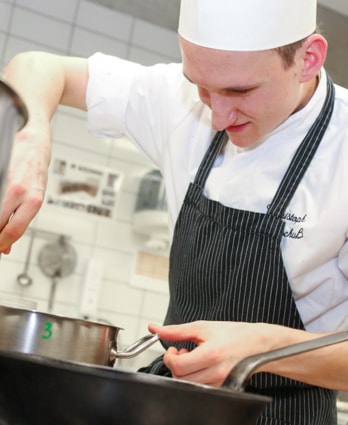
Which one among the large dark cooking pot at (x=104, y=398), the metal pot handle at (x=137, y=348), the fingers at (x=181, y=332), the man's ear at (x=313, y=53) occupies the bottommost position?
the large dark cooking pot at (x=104, y=398)

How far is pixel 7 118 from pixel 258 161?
785 millimetres

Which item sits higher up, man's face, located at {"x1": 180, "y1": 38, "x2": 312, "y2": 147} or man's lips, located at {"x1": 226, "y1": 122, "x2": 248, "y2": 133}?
man's face, located at {"x1": 180, "y1": 38, "x2": 312, "y2": 147}

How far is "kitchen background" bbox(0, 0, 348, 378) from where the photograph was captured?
3.10 metres

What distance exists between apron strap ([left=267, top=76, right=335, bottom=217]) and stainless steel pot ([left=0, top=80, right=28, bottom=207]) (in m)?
0.69

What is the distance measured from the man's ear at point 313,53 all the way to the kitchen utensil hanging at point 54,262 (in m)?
2.09

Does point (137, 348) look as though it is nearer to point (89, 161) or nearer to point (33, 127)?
point (33, 127)

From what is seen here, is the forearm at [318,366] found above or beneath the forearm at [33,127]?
beneath

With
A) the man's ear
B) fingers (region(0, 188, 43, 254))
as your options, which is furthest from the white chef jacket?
fingers (region(0, 188, 43, 254))

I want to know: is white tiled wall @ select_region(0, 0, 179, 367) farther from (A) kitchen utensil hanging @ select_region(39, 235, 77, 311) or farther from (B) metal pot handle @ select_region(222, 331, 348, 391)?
(B) metal pot handle @ select_region(222, 331, 348, 391)

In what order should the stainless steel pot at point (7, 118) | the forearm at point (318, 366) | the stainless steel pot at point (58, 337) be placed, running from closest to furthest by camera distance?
the stainless steel pot at point (7, 118) < the stainless steel pot at point (58, 337) < the forearm at point (318, 366)

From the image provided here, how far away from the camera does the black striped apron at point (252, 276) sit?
1.15 meters

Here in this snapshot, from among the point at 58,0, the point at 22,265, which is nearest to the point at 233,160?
the point at 22,265

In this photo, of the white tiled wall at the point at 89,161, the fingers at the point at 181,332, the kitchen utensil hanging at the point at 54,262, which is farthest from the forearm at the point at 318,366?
the kitchen utensil hanging at the point at 54,262

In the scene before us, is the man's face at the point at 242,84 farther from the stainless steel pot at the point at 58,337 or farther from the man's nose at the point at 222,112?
the stainless steel pot at the point at 58,337
